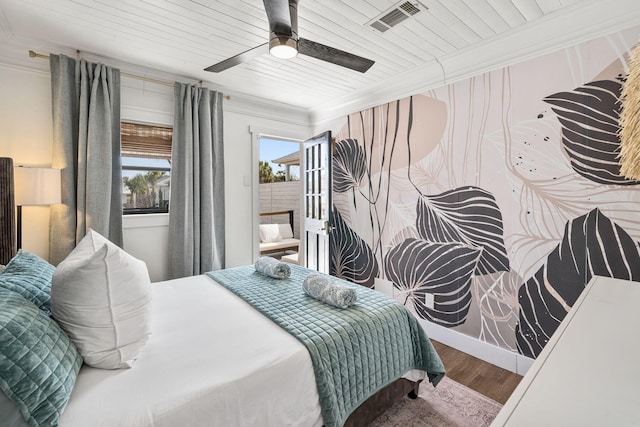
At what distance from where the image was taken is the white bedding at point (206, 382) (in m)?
1.01

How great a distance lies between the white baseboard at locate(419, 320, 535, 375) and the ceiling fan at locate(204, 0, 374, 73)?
2.37 m

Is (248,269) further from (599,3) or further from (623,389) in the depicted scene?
(599,3)

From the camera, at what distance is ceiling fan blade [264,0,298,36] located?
1.40m

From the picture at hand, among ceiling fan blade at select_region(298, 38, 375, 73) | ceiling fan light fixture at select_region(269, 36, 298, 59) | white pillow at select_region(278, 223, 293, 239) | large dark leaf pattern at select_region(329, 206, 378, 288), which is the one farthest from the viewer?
white pillow at select_region(278, 223, 293, 239)

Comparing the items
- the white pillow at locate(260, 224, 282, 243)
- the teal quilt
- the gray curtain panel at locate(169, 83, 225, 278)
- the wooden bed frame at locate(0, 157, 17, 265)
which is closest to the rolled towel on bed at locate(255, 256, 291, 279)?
the teal quilt

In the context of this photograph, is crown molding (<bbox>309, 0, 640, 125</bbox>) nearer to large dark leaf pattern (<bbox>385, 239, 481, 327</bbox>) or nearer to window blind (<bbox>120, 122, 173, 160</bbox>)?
large dark leaf pattern (<bbox>385, 239, 481, 327</bbox>)

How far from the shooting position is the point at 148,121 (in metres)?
2.93

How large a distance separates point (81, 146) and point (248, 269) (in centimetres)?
171

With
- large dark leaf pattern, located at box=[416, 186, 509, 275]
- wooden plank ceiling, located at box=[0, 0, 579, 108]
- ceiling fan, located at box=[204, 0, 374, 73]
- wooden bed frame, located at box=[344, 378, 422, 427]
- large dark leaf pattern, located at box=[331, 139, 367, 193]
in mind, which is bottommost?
wooden bed frame, located at box=[344, 378, 422, 427]

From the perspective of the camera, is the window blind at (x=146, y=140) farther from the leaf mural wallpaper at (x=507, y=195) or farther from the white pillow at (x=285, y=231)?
the white pillow at (x=285, y=231)

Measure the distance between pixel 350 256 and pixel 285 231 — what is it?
2.49 meters

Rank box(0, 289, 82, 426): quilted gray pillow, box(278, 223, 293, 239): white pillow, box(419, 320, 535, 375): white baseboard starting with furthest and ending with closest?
box(278, 223, 293, 239): white pillow
box(419, 320, 535, 375): white baseboard
box(0, 289, 82, 426): quilted gray pillow

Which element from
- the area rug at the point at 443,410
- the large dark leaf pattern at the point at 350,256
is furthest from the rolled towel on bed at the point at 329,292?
the large dark leaf pattern at the point at 350,256

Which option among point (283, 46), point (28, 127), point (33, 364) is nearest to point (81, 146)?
point (28, 127)
